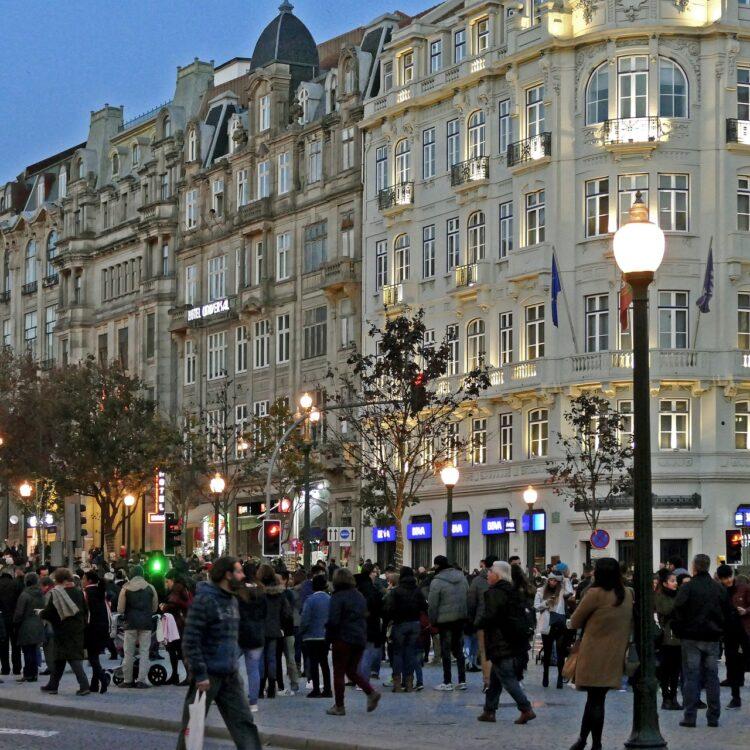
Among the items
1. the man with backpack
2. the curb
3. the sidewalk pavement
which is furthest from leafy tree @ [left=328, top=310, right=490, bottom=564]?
the man with backpack

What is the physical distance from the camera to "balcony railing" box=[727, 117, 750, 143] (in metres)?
59.1

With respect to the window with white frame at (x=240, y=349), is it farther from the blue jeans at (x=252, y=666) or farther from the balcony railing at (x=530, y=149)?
the blue jeans at (x=252, y=666)

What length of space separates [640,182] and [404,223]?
11733 millimetres

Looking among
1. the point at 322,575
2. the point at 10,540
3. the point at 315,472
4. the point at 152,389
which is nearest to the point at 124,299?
the point at 152,389

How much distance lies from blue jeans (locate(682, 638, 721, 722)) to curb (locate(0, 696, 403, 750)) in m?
4.02

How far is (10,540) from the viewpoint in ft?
326

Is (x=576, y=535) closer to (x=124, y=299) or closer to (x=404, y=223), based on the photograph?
(x=404, y=223)

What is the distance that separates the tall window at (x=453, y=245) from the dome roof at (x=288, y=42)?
16.8 m

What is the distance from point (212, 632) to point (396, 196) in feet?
176

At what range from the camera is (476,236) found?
64.9 metres

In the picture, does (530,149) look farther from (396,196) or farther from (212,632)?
(212,632)

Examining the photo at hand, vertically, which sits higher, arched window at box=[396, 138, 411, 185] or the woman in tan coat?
arched window at box=[396, 138, 411, 185]

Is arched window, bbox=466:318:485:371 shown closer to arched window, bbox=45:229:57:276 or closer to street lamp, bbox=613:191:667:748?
arched window, bbox=45:229:57:276

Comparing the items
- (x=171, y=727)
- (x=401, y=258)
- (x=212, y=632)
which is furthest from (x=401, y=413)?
(x=212, y=632)
